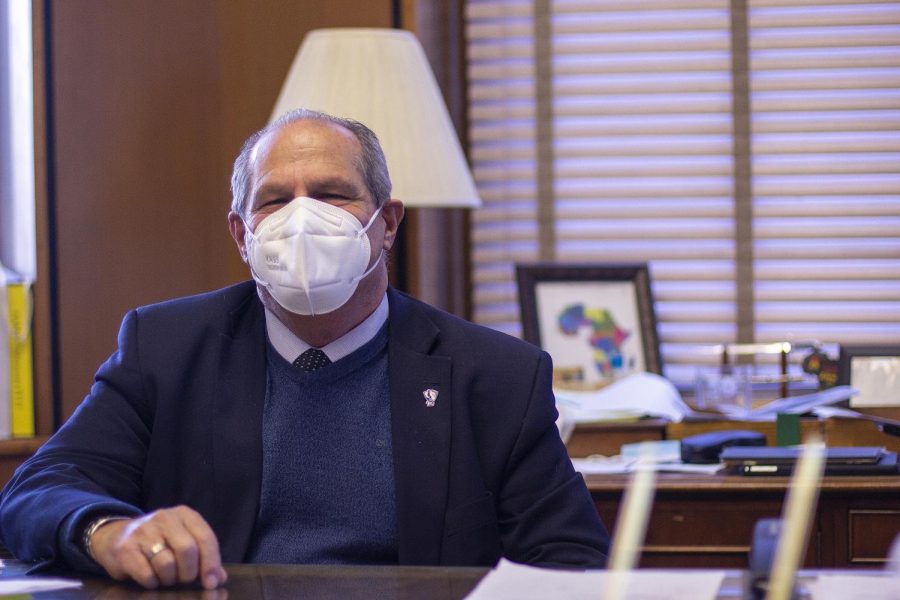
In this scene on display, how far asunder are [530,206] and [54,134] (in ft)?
4.44

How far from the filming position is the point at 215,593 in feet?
4.44

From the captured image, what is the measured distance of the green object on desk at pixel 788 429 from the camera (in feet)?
9.24

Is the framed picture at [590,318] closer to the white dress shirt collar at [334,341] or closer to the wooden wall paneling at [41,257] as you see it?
the wooden wall paneling at [41,257]

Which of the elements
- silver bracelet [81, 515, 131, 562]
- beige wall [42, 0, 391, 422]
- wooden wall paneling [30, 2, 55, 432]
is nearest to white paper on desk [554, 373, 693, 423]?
beige wall [42, 0, 391, 422]

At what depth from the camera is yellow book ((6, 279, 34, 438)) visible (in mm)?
3090

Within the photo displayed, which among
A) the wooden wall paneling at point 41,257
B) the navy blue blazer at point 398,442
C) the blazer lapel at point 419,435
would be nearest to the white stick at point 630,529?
the navy blue blazer at point 398,442

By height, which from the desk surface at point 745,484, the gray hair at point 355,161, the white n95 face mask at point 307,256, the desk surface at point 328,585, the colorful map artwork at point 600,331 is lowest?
the desk surface at point 745,484

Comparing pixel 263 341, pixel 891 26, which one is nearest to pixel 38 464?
pixel 263 341

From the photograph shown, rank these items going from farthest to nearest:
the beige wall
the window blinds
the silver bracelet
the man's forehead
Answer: the window blinds → the beige wall → the man's forehead → the silver bracelet

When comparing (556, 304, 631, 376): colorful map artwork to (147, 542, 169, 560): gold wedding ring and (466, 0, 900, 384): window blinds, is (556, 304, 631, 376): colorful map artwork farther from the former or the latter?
(147, 542, 169, 560): gold wedding ring

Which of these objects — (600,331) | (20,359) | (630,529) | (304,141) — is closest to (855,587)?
(630,529)

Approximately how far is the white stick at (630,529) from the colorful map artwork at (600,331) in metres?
0.53

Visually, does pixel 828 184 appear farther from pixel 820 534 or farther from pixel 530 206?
pixel 820 534

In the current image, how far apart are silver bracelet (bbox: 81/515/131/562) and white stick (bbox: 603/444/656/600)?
623 mm
